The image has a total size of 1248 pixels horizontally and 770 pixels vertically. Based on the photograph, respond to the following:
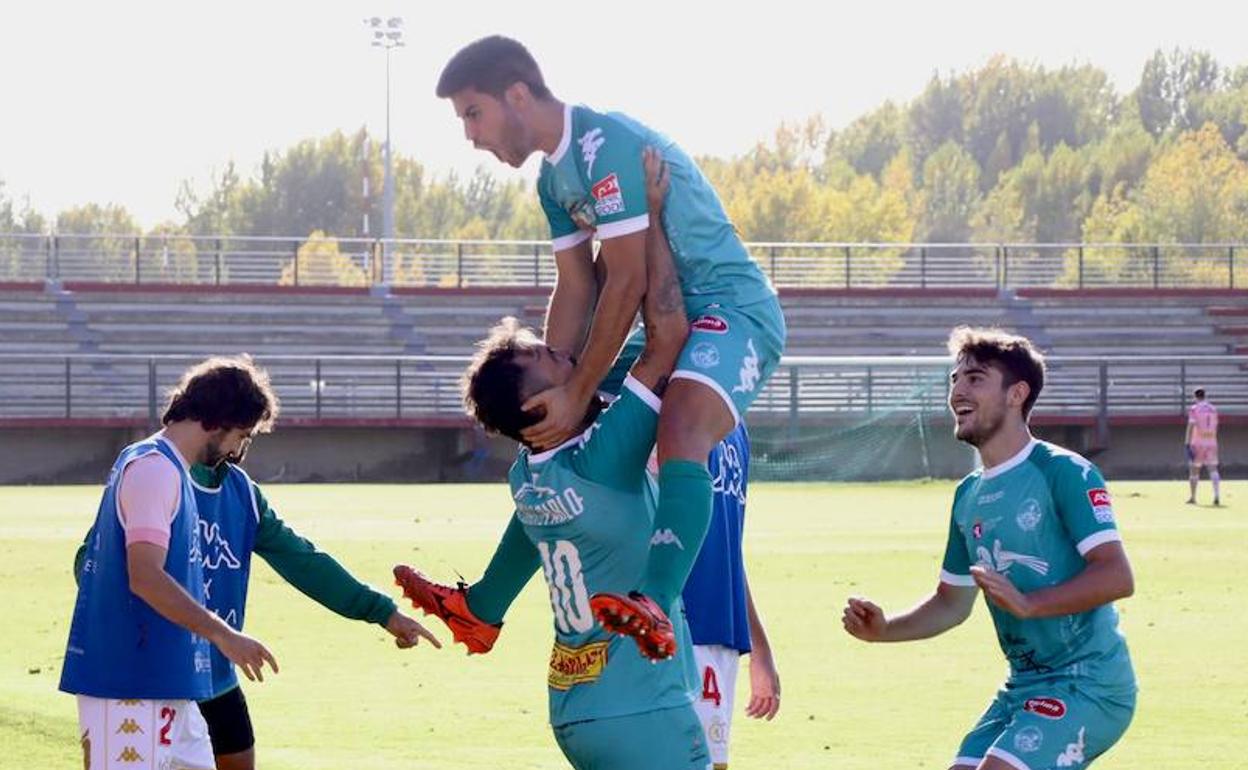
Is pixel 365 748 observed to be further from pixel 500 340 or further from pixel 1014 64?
pixel 1014 64

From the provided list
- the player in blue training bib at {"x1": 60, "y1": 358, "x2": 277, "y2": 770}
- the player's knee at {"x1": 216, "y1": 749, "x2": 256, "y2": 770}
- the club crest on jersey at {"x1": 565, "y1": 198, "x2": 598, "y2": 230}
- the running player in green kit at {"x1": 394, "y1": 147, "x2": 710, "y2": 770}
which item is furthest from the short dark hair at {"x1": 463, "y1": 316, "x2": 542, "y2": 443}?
the player's knee at {"x1": 216, "y1": 749, "x2": 256, "y2": 770}

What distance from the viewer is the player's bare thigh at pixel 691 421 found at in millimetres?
5758

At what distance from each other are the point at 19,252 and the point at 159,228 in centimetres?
6426

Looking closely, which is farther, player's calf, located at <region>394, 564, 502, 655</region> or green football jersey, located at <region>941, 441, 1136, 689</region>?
green football jersey, located at <region>941, 441, 1136, 689</region>

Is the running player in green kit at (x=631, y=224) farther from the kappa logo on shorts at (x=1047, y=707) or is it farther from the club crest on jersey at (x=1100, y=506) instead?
the kappa logo on shorts at (x=1047, y=707)

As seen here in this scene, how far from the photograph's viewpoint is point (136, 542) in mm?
6734

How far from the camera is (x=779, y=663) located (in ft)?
51.1

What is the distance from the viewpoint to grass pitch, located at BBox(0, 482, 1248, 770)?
38.0ft

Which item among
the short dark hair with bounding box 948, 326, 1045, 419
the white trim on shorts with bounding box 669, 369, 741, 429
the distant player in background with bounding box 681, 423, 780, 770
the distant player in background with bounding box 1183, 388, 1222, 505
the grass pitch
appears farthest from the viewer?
the distant player in background with bounding box 1183, 388, 1222, 505

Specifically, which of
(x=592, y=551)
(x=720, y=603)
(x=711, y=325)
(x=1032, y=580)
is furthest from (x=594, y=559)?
(x=1032, y=580)

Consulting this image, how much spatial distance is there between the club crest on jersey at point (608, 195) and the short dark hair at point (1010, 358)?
156 centimetres

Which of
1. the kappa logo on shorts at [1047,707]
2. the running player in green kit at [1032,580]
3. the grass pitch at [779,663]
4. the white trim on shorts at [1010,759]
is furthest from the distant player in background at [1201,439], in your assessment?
the white trim on shorts at [1010,759]

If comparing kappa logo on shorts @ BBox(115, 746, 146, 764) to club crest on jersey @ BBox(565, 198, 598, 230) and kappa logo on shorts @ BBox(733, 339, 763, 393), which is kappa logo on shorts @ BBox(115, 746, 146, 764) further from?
kappa logo on shorts @ BBox(733, 339, 763, 393)

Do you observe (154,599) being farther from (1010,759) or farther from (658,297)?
(1010,759)
